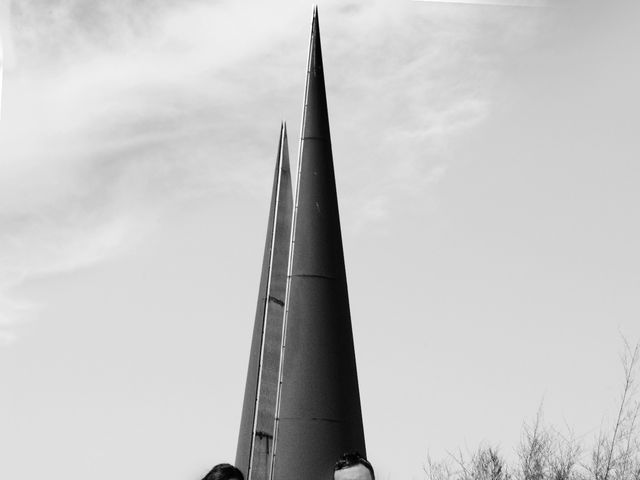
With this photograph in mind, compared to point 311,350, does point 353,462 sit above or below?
below

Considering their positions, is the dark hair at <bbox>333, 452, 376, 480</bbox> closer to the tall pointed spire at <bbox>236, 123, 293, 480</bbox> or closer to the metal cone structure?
the metal cone structure

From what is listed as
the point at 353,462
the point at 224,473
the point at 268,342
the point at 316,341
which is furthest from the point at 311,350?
the point at 224,473

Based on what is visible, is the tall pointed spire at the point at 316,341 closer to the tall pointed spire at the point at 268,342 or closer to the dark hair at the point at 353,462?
the tall pointed spire at the point at 268,342

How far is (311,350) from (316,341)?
0.11 metres

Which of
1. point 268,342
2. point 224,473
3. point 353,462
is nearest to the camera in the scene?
point 224,473

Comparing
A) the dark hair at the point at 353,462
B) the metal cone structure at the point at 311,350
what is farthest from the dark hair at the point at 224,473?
the metal cone structure at the point at 311,350

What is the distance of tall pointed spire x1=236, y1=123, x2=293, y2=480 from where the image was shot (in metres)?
12.6

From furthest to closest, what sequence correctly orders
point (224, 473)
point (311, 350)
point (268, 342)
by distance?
point (268, 342)
point (311, 350)
point (224, 473)

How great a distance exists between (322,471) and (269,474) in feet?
2.51

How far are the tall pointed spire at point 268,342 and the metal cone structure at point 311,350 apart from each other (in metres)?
0.02

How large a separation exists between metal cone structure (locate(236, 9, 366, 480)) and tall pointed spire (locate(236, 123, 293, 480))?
0.02m

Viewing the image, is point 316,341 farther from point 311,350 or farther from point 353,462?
point 353,462

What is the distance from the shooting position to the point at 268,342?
12812 millimetres

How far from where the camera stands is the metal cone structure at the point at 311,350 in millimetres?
11789
